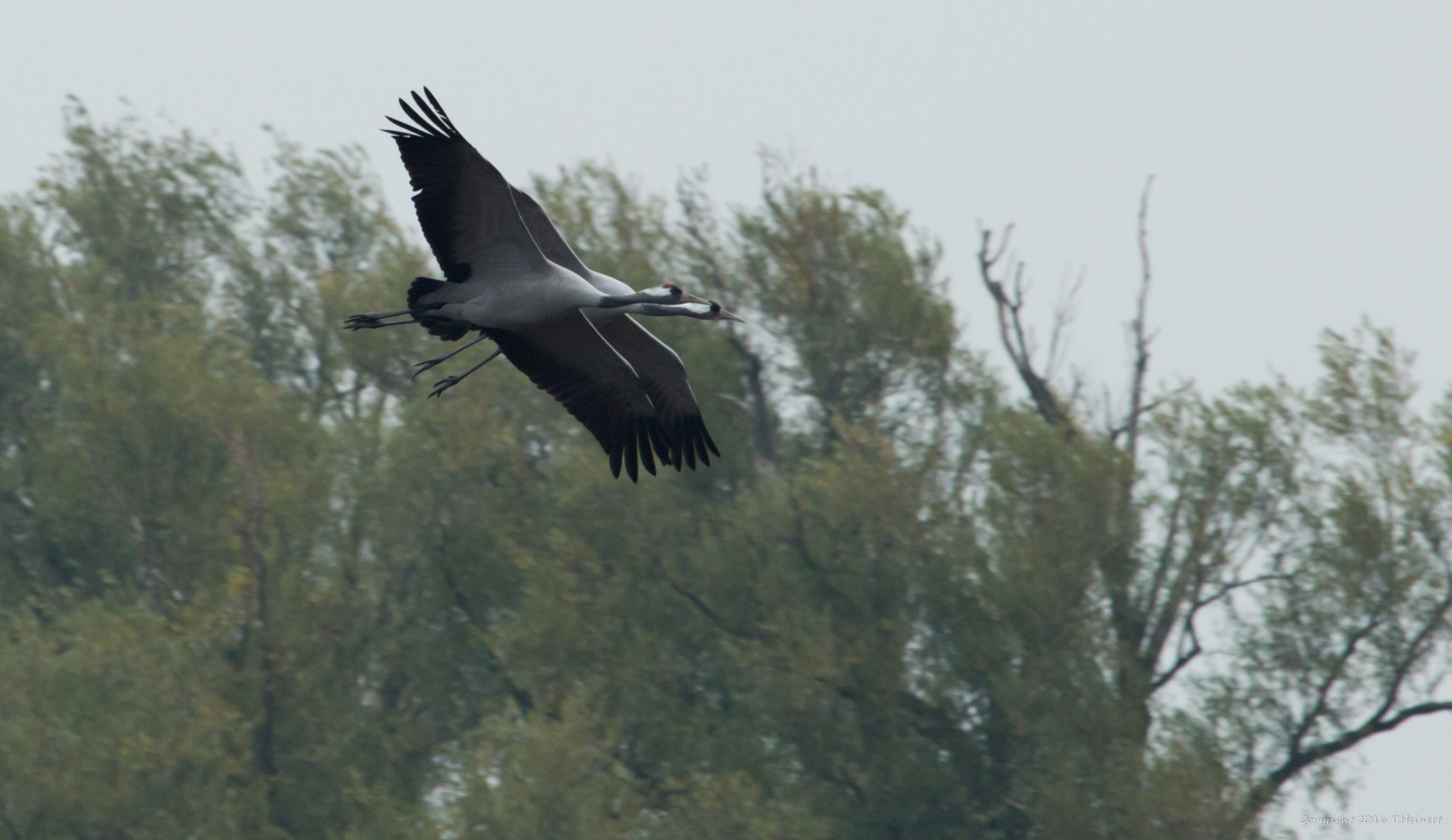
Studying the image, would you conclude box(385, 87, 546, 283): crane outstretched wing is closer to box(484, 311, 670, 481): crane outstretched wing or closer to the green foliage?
box(484, 311, 670, 481): crane outstretched wing

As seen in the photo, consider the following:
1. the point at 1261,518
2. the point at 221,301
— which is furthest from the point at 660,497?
the point at 221,301

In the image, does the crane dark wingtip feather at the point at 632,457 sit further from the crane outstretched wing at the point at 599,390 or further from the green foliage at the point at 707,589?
the green foliage at the point at 707,589

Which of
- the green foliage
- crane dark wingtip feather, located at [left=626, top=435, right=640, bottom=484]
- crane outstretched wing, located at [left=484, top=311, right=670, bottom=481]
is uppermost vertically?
the green foliage

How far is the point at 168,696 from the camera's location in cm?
1645

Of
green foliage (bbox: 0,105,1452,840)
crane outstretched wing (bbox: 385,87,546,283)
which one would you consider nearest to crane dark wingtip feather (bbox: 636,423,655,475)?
crane outstretched wing (bbox: 385,87,546,283)

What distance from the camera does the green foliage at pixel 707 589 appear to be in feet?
52.3

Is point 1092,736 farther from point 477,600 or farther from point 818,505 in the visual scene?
point 477,600

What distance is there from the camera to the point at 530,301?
25.9ft

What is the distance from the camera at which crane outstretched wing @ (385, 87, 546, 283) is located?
7.60 meters

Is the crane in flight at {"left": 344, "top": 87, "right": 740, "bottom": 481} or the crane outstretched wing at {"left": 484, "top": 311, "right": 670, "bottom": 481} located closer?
the crane in flight at {"left": 344, "top": 87, "right": 740, "bottom": 481}

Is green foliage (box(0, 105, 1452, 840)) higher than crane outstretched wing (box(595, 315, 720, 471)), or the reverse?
green foliage (box(0, 105, 1452, 840))

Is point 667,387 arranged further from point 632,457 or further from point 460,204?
point 460,204

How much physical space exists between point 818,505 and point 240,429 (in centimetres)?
667

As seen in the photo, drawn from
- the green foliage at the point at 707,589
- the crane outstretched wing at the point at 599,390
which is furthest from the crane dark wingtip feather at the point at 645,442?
the green foliage at the point at 707,589
